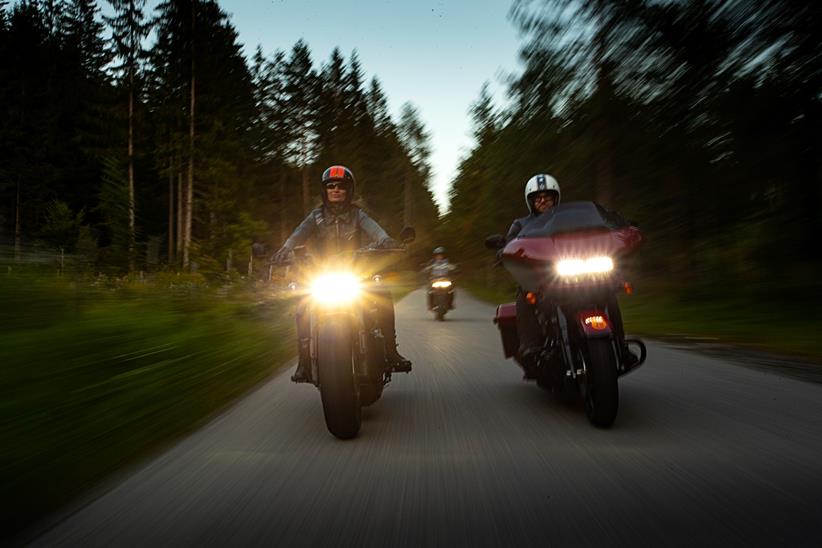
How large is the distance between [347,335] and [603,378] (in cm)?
166

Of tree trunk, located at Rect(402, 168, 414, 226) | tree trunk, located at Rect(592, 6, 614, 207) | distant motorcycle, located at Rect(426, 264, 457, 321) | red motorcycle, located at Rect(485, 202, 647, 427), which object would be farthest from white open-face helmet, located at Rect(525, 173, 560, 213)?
tree trunk, located at Rect(402, 168, 414, 226)

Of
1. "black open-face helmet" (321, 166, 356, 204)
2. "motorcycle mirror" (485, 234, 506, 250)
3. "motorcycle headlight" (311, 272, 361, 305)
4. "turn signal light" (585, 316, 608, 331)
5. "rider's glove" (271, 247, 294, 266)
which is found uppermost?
"black open-face helmet" (321, 166, 356, 204)

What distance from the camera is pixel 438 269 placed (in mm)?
17719

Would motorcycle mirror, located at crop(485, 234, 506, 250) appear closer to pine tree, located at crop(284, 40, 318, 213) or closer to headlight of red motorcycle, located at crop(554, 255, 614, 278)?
headlight of red motorcycle, located at crop(554, 255, 614, 278)

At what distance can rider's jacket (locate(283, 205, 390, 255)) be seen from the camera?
5484 millimetres

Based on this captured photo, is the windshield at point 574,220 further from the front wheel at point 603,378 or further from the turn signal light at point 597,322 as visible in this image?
the front wheel at point 603,378

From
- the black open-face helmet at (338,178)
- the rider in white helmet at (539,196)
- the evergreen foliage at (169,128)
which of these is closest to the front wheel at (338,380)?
the black open-face helmet at (338,178)

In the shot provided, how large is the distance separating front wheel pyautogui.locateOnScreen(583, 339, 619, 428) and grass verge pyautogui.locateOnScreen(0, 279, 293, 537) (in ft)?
9.13

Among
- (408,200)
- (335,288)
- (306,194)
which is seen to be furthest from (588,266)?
(408,200)

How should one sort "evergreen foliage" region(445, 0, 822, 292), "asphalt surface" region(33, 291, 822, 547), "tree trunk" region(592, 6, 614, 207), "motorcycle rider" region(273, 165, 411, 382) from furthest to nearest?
1. "tree trunk" region(592, 6, 614, 207)
2. "evergreen foliage" region(445, 0, 822, 292)
3. "motorcycle rider" region(273, 165, 411, 382)
4. "asphalt surface" region(33, 291, 822, 547)

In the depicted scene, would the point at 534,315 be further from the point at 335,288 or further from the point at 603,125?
the point at 603,125

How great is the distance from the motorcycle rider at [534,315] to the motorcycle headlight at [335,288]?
1.43m

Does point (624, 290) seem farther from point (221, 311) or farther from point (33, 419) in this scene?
point (221, 311)

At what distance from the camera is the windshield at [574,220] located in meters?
4.88
